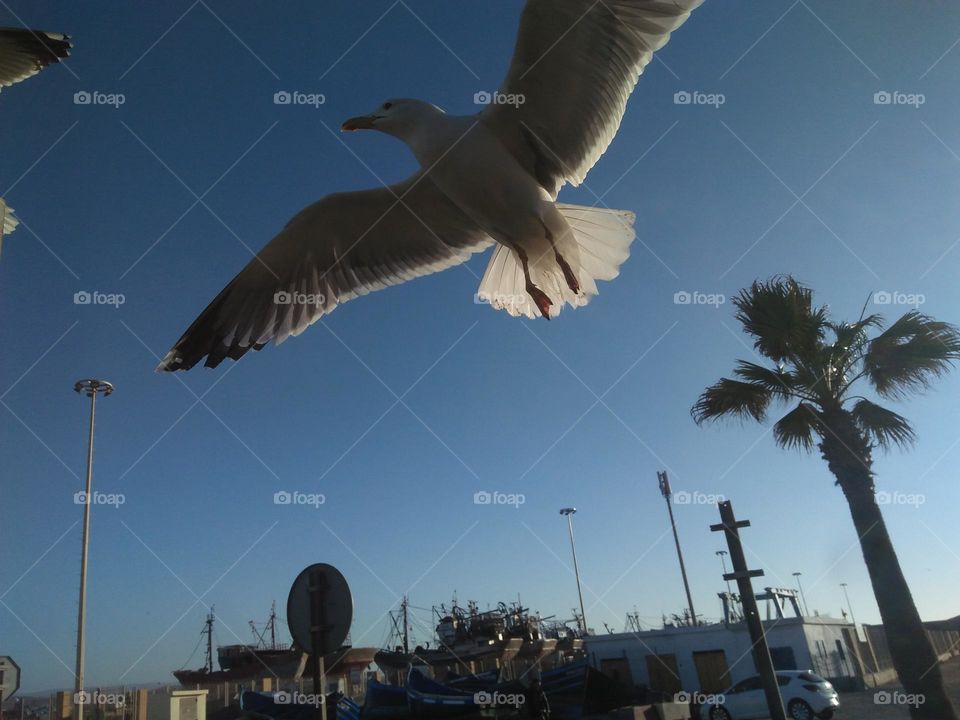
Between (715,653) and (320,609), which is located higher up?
(320,609)

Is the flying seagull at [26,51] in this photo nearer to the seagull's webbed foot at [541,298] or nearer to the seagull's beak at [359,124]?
the seagull's beak at [359,124]

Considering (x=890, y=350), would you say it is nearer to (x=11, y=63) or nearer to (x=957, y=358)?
(x=957, y=358)

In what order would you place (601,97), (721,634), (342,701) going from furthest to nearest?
(721,634) → (342,701) → (601,97)

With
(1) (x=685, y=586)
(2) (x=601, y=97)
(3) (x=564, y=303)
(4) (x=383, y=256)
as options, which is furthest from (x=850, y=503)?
(1) (x=685, y=586)

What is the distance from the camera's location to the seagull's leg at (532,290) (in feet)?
15.9

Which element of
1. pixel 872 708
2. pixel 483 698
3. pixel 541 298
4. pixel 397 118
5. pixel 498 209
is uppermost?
pixel 397 118

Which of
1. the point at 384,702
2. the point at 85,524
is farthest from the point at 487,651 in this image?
the point at 85,524

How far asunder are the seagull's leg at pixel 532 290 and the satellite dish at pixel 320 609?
7.76 feet

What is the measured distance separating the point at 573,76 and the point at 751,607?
4294mm

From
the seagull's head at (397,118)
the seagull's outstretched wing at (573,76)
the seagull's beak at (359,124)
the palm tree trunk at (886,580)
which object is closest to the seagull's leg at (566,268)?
the seagull's outstretched wing at (573,76)

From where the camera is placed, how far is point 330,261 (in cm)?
566

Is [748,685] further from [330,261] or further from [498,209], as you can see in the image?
[330,261]

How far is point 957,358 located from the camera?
227 inches

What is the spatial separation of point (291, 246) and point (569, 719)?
7956mm
